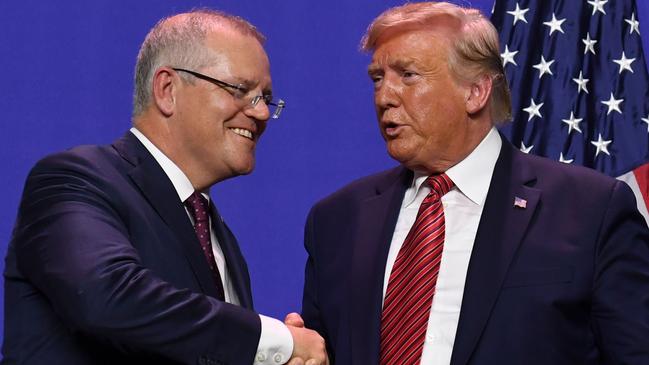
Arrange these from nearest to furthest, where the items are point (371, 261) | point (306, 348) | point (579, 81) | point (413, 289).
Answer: point (306, 348) → point (413, 289) → point (371, 261) → point (579, 81)

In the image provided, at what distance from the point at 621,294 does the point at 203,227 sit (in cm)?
88

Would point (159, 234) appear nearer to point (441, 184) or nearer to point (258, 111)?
point (258, 111)

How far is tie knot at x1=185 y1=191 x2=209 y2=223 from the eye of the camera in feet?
7.84

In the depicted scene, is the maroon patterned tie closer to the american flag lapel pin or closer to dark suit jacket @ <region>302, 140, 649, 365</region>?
dark suit jacket @ <region>302, 140, 649, 365</region>

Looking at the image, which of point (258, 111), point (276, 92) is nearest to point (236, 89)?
point (258, 111)

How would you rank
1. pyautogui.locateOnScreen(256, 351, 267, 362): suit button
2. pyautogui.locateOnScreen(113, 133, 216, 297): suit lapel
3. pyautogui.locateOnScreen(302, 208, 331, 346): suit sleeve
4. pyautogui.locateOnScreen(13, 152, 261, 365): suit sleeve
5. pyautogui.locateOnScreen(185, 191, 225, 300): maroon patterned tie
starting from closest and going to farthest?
1. pyautogui.locateOnScreen(13, 152, 261, 365): suit sleeve
2. pyautogui.locateOnScreen(256, 351, 267, 362): suit button
3. pyautogui.locateOnScreen(113, 133, 216, 297): suit lapel
4. pyautogui.locateOnScreen(185, 191, 225, 300): maroon patterned tie
5. pyautogui.locateOnScreen(302, 208, 331, 346): suit sleeve

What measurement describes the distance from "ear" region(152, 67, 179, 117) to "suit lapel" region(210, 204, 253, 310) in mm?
254

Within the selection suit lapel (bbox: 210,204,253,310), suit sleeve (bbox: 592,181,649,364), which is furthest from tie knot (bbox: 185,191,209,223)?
suit sleeve (bbox: 592,181,649,364)

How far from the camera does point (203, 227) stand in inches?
93.9

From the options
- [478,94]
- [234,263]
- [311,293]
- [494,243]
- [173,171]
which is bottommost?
[311,293]

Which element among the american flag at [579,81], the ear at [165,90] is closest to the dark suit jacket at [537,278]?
the ear at [165,90]

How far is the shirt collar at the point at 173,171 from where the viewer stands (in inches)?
94.4

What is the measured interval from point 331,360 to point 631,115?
4.97 ft

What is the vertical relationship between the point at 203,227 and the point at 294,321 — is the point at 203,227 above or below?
above
